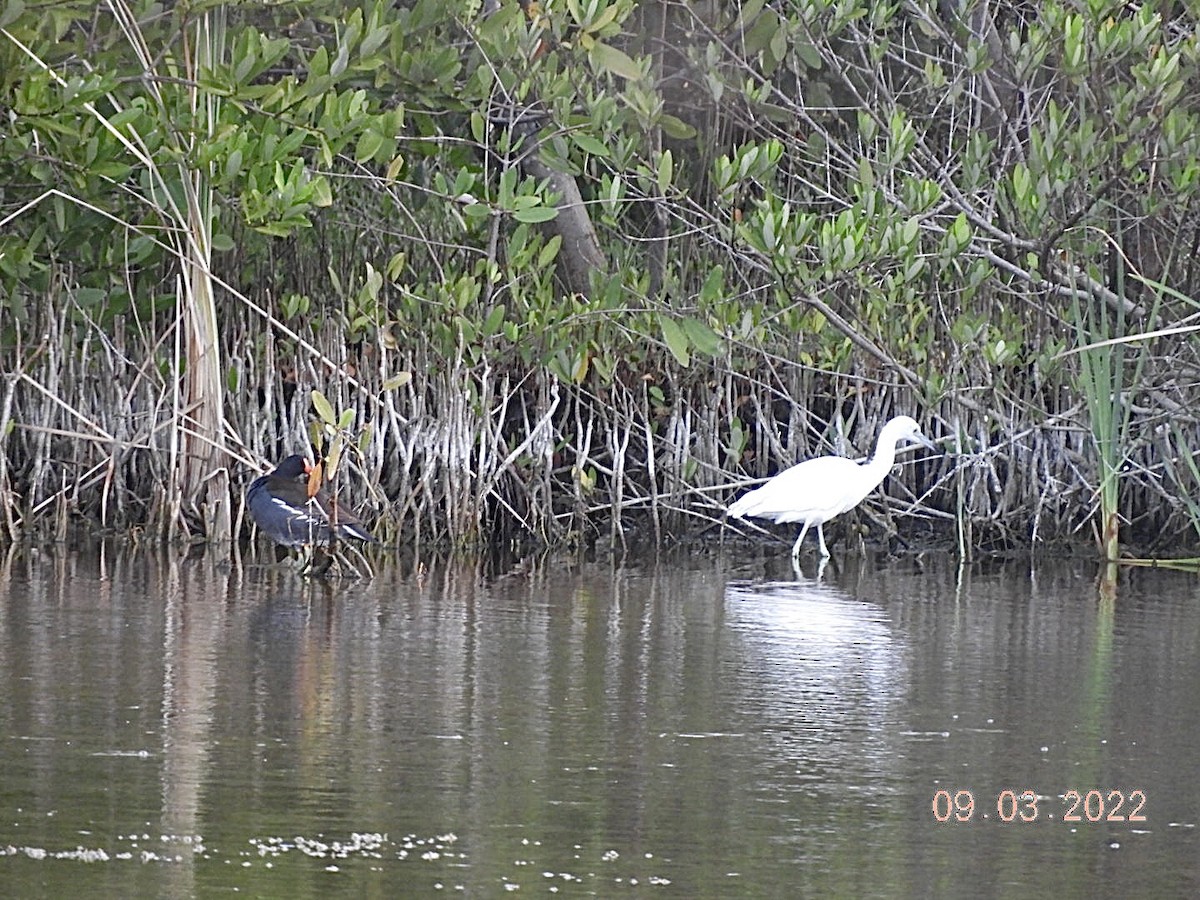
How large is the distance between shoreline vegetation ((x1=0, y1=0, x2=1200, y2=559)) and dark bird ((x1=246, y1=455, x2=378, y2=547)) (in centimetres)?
32

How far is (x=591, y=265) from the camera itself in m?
11.5

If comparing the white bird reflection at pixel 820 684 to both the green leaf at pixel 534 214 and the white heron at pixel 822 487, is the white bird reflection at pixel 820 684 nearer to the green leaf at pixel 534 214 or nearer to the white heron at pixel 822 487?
the white heron at pixel 822 487

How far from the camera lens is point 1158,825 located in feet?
15.8

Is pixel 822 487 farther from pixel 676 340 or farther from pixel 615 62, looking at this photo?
pixel 615 62

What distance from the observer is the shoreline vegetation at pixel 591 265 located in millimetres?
9695

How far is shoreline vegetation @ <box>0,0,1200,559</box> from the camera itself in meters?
9.70

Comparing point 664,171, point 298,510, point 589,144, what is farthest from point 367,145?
point 298,510

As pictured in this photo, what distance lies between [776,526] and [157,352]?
144 inches

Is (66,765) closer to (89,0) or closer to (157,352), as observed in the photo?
(89,0)

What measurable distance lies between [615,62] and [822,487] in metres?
2.41

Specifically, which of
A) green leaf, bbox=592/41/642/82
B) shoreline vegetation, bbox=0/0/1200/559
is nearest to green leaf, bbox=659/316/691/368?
shoreline vegetation, bbox=0/0/1200/559

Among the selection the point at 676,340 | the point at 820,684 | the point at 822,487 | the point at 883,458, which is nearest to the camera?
the point at 820,684

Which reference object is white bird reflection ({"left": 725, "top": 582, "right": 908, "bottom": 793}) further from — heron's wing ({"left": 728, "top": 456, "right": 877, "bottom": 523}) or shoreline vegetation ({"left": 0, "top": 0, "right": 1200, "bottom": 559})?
shoreline vegetation ({"left": 0, "top": 0, "right": 1200, "bottom": 559})

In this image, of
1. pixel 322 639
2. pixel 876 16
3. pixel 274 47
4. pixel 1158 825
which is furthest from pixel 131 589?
pixel 1158 825
